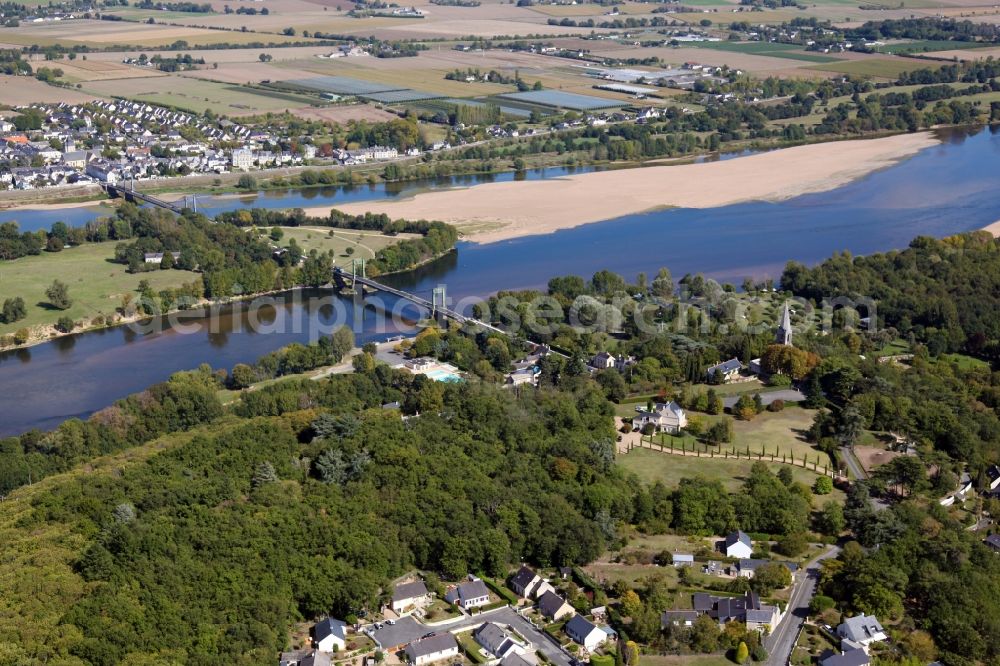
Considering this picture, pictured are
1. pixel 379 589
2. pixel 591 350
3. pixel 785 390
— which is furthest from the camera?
pixel 591 350

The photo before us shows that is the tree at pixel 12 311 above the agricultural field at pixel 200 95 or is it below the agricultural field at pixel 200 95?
below

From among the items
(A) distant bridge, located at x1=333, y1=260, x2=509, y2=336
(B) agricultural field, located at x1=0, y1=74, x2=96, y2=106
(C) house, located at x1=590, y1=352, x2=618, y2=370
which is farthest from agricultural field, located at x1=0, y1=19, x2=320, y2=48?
(C) house, located at x1=590, y1=352, x2=618, y2=370

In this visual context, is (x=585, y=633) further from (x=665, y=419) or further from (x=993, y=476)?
(x=993, y=476)

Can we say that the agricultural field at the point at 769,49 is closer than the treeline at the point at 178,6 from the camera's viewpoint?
Yes

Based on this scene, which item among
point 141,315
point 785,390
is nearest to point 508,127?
point 141,315

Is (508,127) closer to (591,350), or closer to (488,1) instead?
(591,350)

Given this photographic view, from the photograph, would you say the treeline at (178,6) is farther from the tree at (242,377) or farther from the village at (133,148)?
the tree at (242,377)

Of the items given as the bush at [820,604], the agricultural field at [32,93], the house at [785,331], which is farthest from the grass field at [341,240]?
the agricultural field at [32,93]
